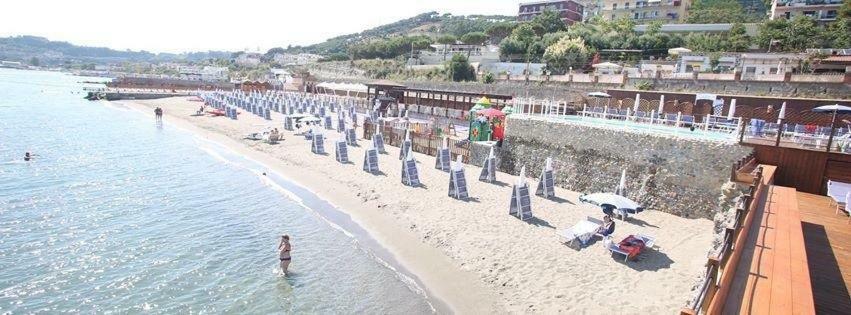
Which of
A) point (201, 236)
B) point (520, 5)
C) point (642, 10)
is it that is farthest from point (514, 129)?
point (520, 5)

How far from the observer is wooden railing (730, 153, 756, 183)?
1177cm

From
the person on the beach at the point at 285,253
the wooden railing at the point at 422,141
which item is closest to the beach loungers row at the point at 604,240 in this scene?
the person on the beach at the point at 285,253

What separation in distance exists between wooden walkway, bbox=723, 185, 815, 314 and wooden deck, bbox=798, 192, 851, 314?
15.6 inches

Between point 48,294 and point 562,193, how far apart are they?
1555cm

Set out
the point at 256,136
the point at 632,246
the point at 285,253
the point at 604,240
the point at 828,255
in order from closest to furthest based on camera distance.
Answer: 1. the point at 828,255
2. the point at 285,253
3. the point at 632,246
4. the point at 604,240
5. the point at 256,136

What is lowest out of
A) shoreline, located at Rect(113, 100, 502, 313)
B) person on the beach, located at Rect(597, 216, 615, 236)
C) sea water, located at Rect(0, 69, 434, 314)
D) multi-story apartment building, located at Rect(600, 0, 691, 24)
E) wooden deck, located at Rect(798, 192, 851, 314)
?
sea water, located at Rect(0, 69, 434, 314)

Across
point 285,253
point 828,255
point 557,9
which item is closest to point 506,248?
point 285,253

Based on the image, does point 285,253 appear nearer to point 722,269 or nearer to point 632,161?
point 722,269

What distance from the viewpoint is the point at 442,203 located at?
15.9 m

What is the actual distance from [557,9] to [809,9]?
48.5 metres

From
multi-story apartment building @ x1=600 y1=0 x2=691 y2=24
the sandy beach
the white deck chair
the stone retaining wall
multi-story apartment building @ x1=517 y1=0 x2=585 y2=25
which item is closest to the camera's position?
the sandy beach

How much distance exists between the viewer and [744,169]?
1239 cm

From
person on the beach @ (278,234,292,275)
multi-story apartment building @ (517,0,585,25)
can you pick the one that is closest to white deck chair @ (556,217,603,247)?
person on the beach @ (278,234,292,275)

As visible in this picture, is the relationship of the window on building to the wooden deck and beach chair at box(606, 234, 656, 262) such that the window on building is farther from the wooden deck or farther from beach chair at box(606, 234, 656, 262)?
beach chair at box(606, 234, 656, 262)
